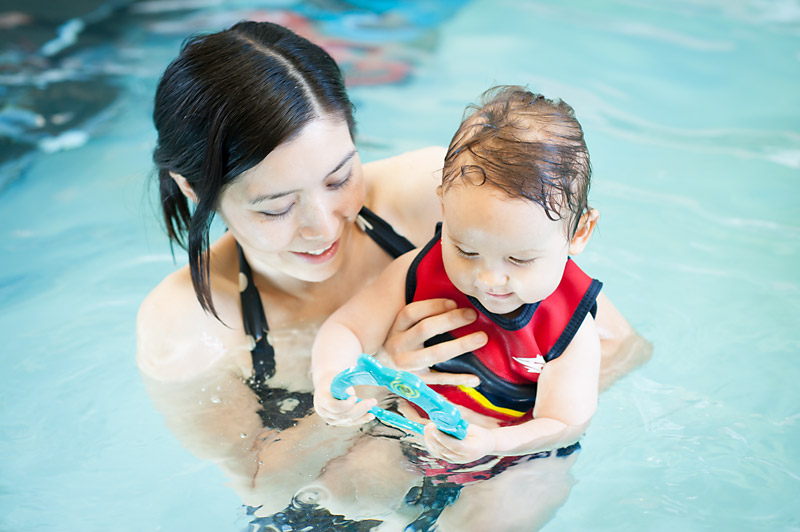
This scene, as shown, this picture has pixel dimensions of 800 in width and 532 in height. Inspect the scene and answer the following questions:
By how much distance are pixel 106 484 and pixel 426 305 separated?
1.40 m

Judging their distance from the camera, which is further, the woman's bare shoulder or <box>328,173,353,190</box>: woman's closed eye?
the woman's bare shoulder

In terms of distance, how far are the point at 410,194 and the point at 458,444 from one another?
1.02 meters

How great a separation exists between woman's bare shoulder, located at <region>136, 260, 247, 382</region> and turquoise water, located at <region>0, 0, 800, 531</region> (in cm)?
37

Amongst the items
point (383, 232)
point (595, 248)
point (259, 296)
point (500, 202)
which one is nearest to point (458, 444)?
point (500, 202)

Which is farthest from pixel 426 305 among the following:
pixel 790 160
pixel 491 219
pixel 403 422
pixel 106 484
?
pixel 790 160

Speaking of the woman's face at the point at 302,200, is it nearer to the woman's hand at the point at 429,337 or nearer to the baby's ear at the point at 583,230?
the woman's hand at the point at 429,337

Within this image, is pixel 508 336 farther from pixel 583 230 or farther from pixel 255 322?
pixel 255 322

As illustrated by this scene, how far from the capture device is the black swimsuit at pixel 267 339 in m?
2.63

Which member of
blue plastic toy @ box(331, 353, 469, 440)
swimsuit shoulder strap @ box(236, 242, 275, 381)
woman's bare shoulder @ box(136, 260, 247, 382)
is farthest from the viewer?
swimsuit shoulder strap @ box(236, 242, 275, 381)

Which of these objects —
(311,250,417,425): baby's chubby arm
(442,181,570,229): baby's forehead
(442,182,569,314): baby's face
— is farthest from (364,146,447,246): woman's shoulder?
(442,181,570,229): baby's forehead

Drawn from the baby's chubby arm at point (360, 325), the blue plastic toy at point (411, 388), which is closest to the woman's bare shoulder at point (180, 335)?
the baby's chubby arm at point (360, 325)

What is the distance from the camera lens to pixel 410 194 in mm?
2623

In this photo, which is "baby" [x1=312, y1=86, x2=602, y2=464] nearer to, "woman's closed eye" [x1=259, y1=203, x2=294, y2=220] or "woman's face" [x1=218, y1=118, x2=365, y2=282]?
"woman's face" [x1=218, y1=118, x2=365, y2=282]

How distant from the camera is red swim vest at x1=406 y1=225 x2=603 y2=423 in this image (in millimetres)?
2158
